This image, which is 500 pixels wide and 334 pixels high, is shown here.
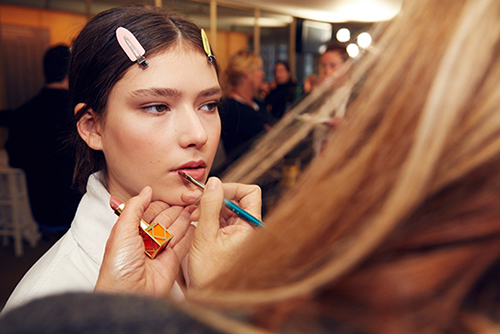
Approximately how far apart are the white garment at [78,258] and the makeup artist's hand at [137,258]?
0.07 metres

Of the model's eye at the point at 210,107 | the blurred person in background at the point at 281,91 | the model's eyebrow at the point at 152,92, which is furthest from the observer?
the blurred person in background at the point at 281,91

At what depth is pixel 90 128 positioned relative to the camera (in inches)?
37.5

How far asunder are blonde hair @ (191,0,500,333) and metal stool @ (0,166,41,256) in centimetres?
322

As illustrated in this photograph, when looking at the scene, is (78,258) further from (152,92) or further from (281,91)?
(281,91)

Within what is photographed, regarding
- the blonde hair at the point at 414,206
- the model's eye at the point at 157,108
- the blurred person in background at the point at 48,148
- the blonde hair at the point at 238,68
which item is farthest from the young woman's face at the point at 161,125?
the blonde hair at the point at 238,68

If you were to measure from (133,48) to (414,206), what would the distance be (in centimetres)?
73

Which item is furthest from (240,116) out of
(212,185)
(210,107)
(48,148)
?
(212,185)

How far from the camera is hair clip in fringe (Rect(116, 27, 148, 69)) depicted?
2.77 ft

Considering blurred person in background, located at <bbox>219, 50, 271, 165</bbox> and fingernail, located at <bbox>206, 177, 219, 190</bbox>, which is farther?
blurred person in background, located at <bbox>219, 50, 271, 165</bbox>

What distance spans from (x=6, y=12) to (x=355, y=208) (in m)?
4.37

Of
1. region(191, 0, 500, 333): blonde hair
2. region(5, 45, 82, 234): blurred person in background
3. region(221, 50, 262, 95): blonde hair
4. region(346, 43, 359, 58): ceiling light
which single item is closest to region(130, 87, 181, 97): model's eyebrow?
region(346, 43, 359, 58): ceiling light

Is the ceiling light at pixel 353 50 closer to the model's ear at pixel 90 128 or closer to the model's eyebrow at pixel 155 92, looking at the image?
the model's eyebrow at pixel 155 92

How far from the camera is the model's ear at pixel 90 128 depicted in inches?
37.0

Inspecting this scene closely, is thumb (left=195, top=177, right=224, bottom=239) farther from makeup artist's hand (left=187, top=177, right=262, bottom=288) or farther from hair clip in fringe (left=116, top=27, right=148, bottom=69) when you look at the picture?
hair clip in fringe (left=116, top=27, right=148, bottom=69)
